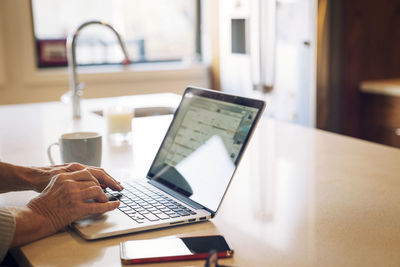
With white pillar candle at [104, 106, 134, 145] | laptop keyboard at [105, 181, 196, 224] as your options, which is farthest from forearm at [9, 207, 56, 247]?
white pillar candle at [104, 106, 134, 145]

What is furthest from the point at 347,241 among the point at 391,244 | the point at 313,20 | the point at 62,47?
the point at 62,47

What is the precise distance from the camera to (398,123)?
109 inches

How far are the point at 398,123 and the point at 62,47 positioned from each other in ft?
7.44

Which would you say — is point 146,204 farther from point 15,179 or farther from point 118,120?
point 118,120

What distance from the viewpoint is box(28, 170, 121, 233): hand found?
2.81ft

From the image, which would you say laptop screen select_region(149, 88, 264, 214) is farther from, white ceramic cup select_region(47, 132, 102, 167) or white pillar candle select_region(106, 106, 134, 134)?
white pillar candle select_region(106, 106, 134, 134)

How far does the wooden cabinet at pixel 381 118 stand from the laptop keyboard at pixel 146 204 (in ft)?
6.83

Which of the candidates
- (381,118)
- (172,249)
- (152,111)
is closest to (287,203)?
(172,249)

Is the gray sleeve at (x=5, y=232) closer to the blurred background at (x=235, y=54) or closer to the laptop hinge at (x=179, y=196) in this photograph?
the laptop hinge at (x=179, y=196)

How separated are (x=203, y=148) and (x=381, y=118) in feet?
7.13

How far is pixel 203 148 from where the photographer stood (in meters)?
0.98

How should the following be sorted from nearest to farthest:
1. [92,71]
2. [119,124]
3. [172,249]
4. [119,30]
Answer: [172,249] → [119,124] → [92,71] → [119,30]

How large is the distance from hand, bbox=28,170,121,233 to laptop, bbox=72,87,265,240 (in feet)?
0.07

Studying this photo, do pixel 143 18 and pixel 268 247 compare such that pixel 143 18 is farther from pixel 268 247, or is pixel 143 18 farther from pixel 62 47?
pixel 268 247
